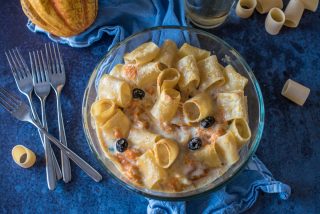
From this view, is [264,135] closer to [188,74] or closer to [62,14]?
[188,74]

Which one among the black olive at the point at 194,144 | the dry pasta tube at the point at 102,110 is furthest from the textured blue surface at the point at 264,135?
the black olive at the point at 194,144

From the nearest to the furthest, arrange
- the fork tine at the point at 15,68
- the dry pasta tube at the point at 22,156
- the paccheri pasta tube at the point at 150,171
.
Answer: the paccheri pasta tube at the point at 150,171, the dry pasta tube at the point at 22,156, the fork tine at the point at 15,68

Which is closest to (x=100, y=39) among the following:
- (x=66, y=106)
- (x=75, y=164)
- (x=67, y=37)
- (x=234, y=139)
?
(x=67, y=37)

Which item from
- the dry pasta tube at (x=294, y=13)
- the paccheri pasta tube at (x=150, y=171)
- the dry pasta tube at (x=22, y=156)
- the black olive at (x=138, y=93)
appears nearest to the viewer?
the paccheri pasta tube at (x=150, y=171)

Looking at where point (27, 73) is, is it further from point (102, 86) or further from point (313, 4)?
point (313, 4)

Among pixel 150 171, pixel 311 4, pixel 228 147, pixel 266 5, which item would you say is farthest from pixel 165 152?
pixel 311 4

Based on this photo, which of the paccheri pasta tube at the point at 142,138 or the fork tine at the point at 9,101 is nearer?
the paccheri pasta tube at the point at 142,138

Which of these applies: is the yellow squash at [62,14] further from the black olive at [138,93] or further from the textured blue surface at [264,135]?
Result: the black olive at [138,93]

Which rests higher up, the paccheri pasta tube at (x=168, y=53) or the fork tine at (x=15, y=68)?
the paccheri pasta tube at (x=168, y=53)
